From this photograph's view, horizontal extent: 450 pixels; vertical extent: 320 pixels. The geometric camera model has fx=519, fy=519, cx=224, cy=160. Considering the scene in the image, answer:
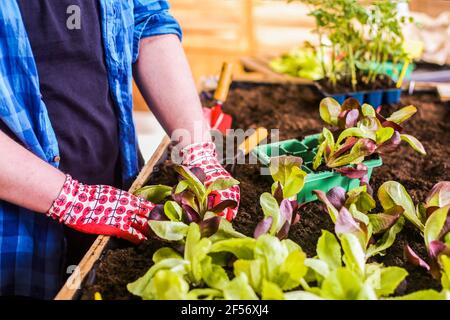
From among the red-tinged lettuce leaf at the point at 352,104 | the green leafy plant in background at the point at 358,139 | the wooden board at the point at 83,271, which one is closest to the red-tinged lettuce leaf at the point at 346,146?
the green leafy plant in background at the point at 358,139

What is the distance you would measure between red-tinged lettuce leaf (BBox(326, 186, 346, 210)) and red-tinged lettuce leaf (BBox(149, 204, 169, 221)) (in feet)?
0.87

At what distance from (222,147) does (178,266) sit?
1.96ft

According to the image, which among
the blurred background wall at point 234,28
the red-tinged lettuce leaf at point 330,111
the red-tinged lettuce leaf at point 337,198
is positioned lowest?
the blurred background wall at point 234,28

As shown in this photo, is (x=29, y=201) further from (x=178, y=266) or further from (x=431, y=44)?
(x=431, y=44)

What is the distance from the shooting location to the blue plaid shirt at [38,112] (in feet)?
3.05

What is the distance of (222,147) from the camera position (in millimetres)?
1266

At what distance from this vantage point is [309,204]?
0.97 metres

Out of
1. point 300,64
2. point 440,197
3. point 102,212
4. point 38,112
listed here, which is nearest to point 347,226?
point 440,197

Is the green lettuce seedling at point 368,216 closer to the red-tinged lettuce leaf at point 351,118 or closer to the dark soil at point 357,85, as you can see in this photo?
the red-tinged lettuce leaf at point 351,118

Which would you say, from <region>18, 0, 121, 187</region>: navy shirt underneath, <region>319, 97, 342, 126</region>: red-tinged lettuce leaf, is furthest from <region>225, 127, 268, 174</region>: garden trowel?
<region>18, 0, 121, 187</region>: navy shirt underneath

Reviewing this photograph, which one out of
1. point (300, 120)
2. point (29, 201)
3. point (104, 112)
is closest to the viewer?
point (29, 201)

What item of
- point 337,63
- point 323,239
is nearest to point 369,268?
point 323,239

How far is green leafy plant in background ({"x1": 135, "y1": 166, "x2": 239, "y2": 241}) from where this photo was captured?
2.56 feet

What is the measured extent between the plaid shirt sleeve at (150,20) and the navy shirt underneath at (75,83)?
0.11m
